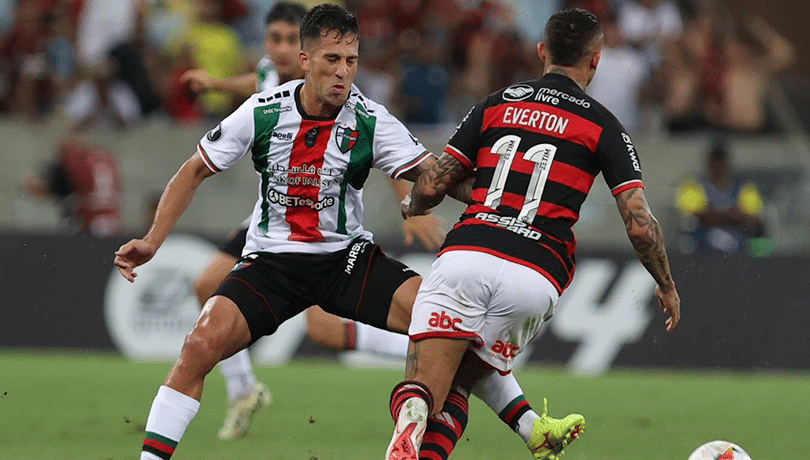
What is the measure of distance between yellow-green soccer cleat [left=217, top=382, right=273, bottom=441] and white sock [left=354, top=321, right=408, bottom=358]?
→ 31.3 inches

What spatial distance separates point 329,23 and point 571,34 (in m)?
1.18

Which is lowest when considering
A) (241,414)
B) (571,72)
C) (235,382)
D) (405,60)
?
(241,414)

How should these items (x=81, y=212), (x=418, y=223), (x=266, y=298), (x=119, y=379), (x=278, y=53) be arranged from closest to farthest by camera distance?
(x=266, y=298) < (x=418, y=223) < (x=278, y=53) < (x=119, y=379) < (x=81, y=212)

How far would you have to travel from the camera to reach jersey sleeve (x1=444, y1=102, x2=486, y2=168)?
577 cm

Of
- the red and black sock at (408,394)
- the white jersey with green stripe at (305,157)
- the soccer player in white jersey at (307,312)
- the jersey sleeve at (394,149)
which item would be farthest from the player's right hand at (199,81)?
the red and black sock at (408,394)

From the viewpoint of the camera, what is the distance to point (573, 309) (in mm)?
13078

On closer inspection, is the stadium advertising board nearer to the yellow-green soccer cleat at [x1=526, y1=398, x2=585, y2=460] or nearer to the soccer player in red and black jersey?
the yellow-green soccer cleat at [x1=526, y1=398, x2=585, y2=460]

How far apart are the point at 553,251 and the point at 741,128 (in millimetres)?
10446

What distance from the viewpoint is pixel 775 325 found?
42.8 feet

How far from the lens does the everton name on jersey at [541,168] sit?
5.63 meters

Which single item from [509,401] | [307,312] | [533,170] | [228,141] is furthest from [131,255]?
[307,312]

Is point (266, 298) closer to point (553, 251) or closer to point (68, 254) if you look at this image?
point (553, 251)

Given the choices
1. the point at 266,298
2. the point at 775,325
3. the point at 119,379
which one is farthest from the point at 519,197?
the point at 775,325

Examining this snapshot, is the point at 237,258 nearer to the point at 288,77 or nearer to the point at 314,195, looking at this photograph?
the point at 288,77
